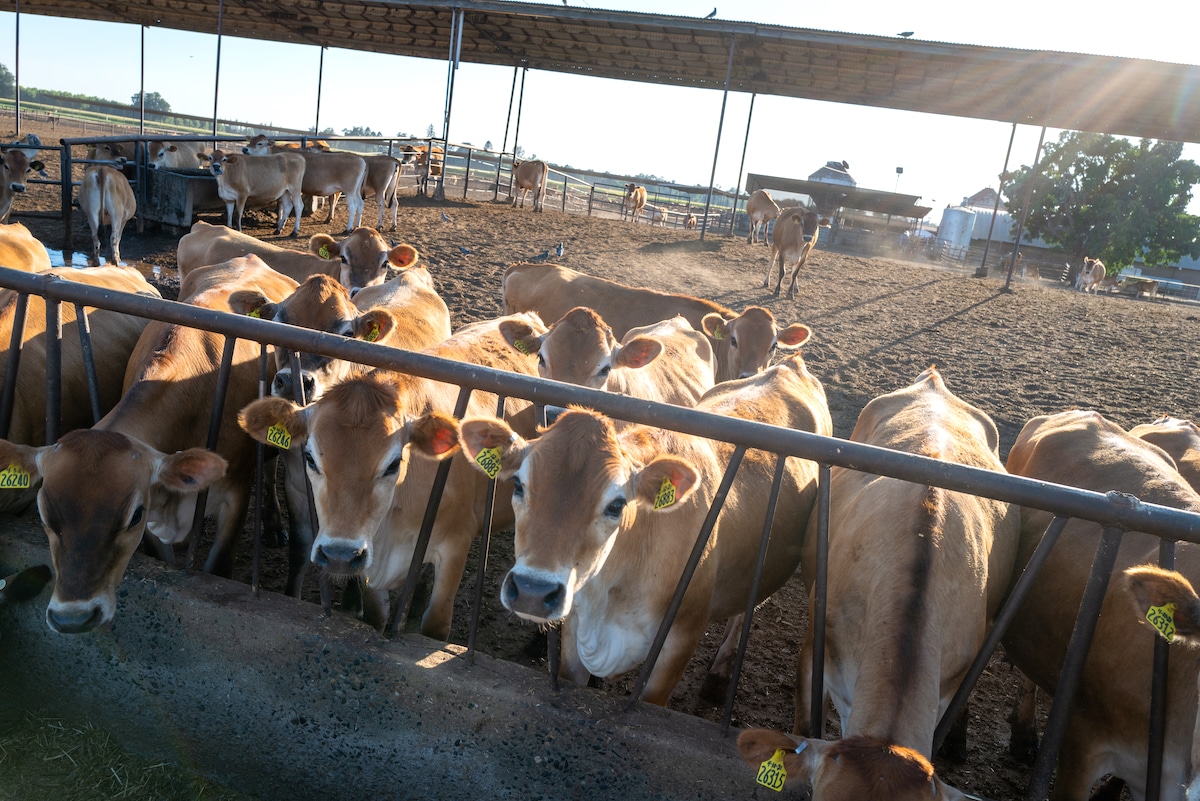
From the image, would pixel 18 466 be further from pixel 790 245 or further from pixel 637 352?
pixel 790 245

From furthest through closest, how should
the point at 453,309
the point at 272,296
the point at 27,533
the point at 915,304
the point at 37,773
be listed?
the point at 915,304
the point at 453,309
the point at 272,296
the point at 27,533
the point at 37,773

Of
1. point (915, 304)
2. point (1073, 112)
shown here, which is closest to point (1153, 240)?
point (1073, 112)

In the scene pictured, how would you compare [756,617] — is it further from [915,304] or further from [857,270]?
[857,270]

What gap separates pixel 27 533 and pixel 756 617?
12.3 feet

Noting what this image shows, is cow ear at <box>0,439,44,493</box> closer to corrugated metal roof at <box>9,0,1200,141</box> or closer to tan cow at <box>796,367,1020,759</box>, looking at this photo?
tan cow at <box>796,367,1020,759</box>

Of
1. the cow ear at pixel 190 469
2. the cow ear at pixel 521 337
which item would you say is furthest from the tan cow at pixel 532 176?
the cow ear at pixel 190 469

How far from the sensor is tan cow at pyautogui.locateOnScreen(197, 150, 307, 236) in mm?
14156

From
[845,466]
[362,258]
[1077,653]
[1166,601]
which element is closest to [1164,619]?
[1166,601]

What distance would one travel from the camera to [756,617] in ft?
16.1

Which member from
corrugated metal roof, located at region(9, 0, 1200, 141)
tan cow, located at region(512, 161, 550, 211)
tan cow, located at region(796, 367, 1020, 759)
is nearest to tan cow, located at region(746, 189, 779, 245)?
corrugated metal roof, located at region(9, 0, 1200, 141)

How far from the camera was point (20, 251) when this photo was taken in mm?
A: 5965

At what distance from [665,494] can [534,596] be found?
22.2 inches

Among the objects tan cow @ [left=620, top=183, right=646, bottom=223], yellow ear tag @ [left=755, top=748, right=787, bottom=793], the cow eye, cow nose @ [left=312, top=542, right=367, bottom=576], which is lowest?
yellow ear tag @ [left=755, top=748, right=787, bottom=793]

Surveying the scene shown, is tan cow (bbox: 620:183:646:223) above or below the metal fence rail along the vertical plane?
above
